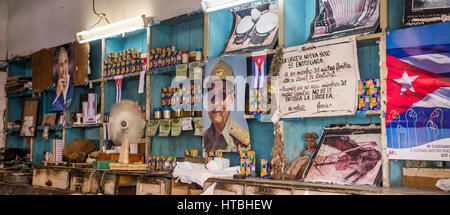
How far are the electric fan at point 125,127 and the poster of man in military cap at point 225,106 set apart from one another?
1.02 m

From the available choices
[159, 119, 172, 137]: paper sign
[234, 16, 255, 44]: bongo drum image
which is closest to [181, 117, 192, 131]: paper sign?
[159, 119, 172, 137]: paper sign

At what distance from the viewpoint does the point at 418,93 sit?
358cm

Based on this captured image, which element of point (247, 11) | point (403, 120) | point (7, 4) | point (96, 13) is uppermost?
point (7, 4)

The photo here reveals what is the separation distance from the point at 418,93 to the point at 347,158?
0.87 m

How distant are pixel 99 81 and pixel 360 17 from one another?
3.89 metres

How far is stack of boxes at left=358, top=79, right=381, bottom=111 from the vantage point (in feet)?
12.7

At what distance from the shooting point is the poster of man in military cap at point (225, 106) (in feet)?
15.7

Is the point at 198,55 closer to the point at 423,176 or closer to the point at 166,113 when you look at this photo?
the point at 166,113

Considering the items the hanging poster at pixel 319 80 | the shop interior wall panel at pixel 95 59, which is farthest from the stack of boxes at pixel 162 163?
the shop interior wall panel at pixel 95 59

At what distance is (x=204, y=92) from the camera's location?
5.14m

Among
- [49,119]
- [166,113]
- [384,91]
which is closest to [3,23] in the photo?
[49,119]

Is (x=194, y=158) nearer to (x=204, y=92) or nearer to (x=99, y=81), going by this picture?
(x=204, y=92)

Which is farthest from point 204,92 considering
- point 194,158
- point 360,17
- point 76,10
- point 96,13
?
point 76,10

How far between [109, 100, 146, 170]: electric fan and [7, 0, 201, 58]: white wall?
1303mm
